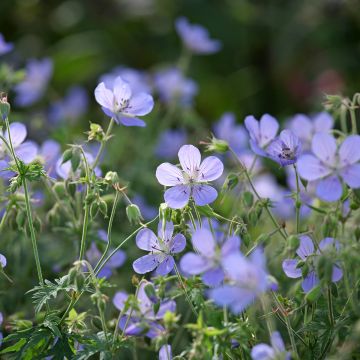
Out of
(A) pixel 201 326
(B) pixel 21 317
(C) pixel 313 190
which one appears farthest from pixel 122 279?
(A) pixel 201 326

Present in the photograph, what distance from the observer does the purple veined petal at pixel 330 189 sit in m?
1.36

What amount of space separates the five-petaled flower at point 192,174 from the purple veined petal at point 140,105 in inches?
10.0

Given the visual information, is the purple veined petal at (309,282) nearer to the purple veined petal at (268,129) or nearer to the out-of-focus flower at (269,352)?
the out-of-focus flower at (269,352)

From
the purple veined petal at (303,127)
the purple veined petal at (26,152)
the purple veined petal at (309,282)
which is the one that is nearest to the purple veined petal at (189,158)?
the purple veined petal at (309,282)

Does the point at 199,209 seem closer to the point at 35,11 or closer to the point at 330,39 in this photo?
the point at 330,39

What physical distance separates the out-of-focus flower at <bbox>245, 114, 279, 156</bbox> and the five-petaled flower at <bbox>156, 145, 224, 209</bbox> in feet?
0.48

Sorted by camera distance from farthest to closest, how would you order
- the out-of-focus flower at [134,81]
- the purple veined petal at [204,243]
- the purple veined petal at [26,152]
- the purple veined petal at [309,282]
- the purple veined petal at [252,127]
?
the out-of-focus flower at [134,81] < the purple veined petal at [26,152] < the purple veined petal at [252,127] < the purple veined petal at [309,282] < the purple veined petal at [204,243]

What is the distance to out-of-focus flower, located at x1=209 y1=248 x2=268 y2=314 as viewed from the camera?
1.18 m

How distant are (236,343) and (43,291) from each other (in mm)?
431

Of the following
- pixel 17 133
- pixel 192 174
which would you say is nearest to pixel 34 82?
pixel 17 133

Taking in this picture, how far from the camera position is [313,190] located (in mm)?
2227

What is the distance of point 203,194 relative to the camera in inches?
59.0

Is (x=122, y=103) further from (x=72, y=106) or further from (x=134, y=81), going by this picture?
(x=72, y=106)

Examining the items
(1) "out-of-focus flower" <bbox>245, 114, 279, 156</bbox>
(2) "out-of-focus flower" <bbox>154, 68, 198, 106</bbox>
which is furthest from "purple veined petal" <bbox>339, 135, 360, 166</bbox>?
(2) "out-of-focus flower" <bbox>154, 68, 198, 106</bbox>
